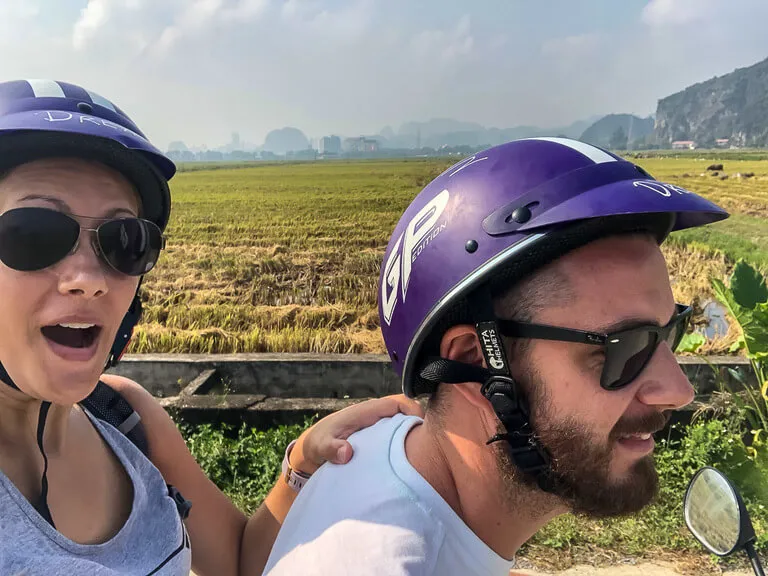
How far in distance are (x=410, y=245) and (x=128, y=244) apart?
80 cm

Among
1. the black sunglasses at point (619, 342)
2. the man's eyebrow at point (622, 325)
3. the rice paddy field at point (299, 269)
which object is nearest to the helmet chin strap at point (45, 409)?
the black sunglasses at point (619, 342)

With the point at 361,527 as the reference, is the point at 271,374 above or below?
below

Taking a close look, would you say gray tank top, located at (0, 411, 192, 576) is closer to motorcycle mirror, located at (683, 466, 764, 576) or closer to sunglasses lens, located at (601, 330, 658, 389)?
sunglasses lens, located at (601, 330, 658, 389)

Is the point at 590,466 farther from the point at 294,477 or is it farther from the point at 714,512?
the point at 294,477

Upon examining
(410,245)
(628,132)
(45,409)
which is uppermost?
(628,132)

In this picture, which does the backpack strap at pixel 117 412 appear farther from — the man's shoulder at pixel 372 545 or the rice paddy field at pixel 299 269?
the rice paddy field at pixel 299 269

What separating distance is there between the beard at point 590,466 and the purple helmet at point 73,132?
1.23 m

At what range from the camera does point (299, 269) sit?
10695 mm

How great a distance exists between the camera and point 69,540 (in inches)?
53.4

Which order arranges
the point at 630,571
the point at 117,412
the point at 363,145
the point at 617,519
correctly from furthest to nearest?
1. the point at 363,145
2. the point at 617,519
3. the point at 630,571
4. the point at 117,412

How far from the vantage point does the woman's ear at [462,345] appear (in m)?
1.60

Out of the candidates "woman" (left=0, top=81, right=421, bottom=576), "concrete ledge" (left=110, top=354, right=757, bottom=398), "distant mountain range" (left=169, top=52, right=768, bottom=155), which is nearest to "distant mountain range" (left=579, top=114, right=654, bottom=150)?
"distant mountain range" (left=169, top=52, right=768, bottom=155)

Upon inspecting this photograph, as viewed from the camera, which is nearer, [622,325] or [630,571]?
[622,325]

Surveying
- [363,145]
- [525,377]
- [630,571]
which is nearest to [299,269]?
[630,571]
